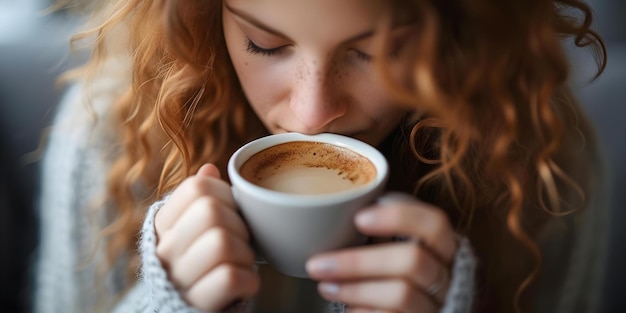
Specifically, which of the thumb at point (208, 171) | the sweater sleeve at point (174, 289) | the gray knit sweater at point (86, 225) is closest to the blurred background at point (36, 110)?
the gray knit sweater at point (86, 225)

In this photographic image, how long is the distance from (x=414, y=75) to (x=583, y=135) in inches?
16.6

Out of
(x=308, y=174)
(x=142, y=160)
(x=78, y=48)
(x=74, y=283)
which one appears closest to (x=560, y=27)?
(x=308, y=174)

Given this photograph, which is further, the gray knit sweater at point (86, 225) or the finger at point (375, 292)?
the gray knit sweater at point (86, 225)

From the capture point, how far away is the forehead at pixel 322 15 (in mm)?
579

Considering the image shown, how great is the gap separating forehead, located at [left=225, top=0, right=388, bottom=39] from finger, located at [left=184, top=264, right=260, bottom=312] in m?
0.25

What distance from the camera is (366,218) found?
56 cm

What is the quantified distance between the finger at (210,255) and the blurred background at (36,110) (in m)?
0.57

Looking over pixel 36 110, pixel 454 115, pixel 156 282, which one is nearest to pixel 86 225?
pixel 36 110

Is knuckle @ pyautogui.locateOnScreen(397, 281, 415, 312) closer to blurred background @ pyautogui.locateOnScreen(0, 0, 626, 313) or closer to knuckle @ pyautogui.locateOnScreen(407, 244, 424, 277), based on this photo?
knuckle @ pyautogui.locateOnScreen(407, 244, 424, 277)

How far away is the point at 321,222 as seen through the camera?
21.7 inches

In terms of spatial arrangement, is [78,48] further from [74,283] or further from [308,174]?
[308,174]

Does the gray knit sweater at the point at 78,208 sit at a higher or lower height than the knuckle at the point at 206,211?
lower

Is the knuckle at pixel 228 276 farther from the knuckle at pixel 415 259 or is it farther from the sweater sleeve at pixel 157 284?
the knuckle at pixel 415 259

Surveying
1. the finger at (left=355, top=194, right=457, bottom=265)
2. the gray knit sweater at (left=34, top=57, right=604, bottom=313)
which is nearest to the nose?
the finger at (left=355, top=194, right=457, bottom=265)
